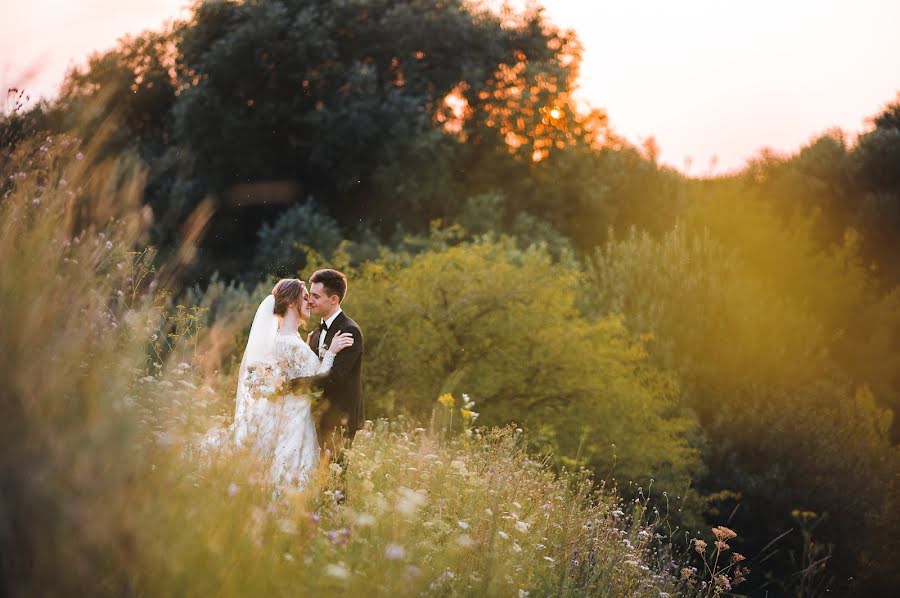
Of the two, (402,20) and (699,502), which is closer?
(699,502)

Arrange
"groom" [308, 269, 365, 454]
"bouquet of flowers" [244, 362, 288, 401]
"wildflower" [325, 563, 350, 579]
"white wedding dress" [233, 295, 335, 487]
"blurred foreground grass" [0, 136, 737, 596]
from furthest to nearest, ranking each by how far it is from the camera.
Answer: "groom" [308, 269, 365, 454] < "white wedding dress" [233, 295, 335, 487] < "bouquet of flowers" [244, 362, 288, 401] < "wildflower" [325, 563, 350, 579] < "blurred foreground grass" [0, 136, 737, 596]

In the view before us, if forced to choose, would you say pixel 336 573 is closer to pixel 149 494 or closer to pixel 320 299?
pixel 149 494

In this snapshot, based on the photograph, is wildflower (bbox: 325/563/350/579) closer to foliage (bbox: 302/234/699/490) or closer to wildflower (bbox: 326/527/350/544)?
wildflower (bbox: 326/527/350/544)

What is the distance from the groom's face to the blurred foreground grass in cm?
170

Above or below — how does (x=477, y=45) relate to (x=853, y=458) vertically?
above

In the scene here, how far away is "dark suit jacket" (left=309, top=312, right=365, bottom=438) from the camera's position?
6.41m

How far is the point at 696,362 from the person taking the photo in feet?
67.7

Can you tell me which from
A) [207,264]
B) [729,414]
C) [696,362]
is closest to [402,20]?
[207,264]

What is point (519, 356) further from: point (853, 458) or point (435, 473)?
point (435, 473)

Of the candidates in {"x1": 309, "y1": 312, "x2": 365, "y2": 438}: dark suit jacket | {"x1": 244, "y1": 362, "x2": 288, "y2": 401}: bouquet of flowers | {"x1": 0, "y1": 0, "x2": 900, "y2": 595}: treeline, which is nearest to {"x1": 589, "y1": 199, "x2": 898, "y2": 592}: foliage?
{"x1": 0, "y1": 0, "x2": 900, "y2": 595}: treeline

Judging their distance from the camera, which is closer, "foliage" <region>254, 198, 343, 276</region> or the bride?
the bride

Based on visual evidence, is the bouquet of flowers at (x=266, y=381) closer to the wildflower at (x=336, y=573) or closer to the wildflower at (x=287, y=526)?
the wildflower at (x=287, y=526)

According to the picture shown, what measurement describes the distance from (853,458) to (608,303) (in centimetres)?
639

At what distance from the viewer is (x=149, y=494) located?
8.96ft
